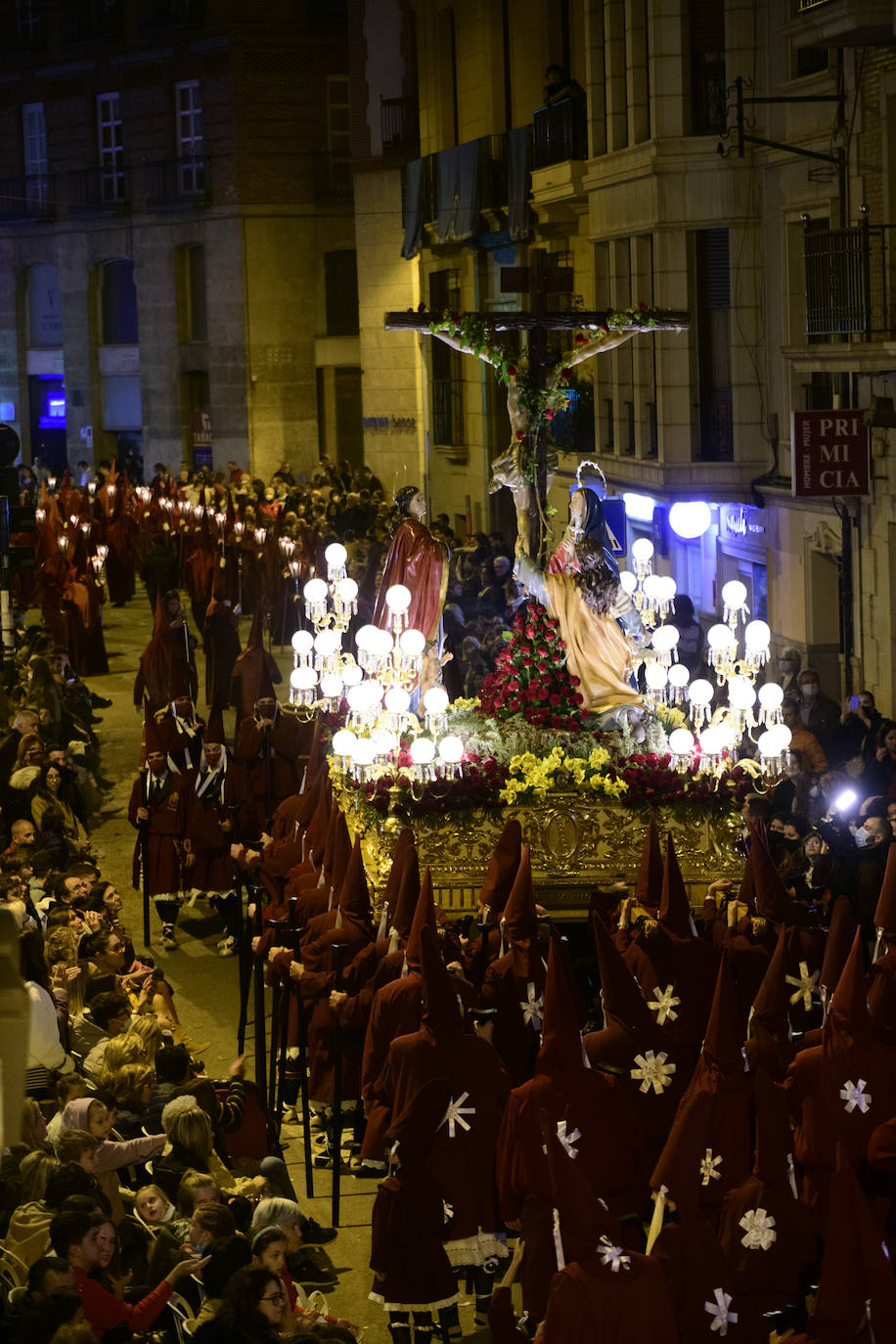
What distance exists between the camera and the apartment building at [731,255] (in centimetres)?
1762

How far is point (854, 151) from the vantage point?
1803 cm

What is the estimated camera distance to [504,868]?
1093 cm

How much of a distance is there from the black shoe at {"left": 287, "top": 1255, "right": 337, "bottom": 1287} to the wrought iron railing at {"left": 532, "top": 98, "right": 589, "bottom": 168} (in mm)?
18476

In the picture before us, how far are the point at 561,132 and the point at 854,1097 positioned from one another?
19610 mm

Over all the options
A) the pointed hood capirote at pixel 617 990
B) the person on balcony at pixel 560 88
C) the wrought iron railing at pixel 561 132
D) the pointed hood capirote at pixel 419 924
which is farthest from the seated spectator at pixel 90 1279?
the person on balcony at pixel 560 88

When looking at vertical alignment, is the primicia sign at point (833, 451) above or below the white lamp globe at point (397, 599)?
above

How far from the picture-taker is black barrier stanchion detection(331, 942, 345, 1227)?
397 inches

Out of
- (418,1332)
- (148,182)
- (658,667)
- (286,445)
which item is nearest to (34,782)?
(658,667)

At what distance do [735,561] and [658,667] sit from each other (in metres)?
8.93

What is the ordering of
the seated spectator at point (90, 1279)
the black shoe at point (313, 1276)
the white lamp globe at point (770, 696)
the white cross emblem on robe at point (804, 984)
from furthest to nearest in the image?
the white lamp globe at point (770, 696)
the white cross emblem on robe at point (804, 984)
the black shoe at point (313, 1276)
the seated spectator at point (90, 1279)

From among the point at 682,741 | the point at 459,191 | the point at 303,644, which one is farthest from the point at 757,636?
the point at 459,191

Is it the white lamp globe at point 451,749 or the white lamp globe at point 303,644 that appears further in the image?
the white lamp globe at point 303,644

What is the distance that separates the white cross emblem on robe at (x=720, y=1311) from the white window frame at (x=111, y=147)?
41141mm

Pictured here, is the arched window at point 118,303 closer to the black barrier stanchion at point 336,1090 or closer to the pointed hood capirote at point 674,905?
the black barrier stanchion at point 336,1090
